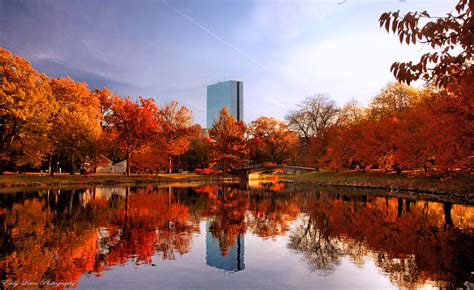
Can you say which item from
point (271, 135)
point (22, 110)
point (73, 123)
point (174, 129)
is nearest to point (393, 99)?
point (271, 135)

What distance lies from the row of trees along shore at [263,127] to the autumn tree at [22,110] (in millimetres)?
123

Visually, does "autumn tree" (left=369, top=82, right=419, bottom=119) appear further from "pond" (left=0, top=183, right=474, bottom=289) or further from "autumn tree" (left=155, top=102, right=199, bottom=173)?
"pond" (left=0, top=183, right=474, bottom=289)

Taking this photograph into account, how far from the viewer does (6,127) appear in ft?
154

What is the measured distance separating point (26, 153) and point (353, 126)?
4704 centimetres

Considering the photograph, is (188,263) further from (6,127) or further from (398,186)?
(6,127)

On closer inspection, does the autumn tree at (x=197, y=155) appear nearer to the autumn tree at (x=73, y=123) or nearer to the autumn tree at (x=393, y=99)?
the autumn tree at (x=73, y=123)

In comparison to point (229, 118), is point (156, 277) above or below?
below

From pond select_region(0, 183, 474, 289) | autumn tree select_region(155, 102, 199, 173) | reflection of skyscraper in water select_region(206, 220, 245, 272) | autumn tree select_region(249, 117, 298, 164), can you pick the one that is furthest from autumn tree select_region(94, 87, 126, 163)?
A: reflection of skyscraper in water select_region(206, 220, 245, 272)

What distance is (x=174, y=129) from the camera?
72.4m

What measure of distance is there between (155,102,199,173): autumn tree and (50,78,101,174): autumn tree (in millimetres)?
13329

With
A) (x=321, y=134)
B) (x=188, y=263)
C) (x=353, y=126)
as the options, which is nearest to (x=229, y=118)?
(x=321, y=134)

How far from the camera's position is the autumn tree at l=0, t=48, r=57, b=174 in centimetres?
4412

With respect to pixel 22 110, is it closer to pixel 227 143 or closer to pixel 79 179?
pixel 79 179

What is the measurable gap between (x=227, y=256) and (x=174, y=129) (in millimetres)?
61795
